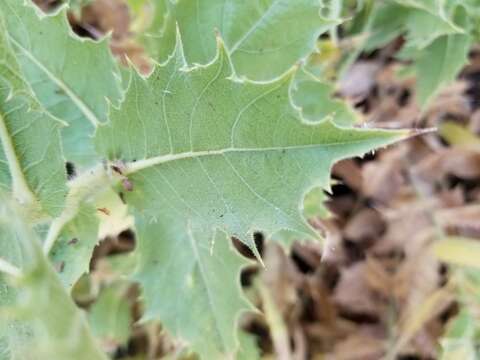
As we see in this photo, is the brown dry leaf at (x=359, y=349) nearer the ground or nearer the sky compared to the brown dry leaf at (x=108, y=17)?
nearer the ground

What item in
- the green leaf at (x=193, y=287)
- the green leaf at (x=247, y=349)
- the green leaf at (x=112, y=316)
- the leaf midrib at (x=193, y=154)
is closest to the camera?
the leaf midrib at (x=193, y=154)

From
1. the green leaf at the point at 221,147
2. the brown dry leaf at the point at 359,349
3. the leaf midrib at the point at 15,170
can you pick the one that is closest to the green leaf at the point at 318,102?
the green leaf at the point at 221,147

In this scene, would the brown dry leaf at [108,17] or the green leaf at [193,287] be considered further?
the brown dry leaf at [108,17]

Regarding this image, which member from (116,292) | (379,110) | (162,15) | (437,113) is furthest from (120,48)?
(437,113)

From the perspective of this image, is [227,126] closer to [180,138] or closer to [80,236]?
[180,138]

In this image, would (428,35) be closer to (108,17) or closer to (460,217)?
(460,217)

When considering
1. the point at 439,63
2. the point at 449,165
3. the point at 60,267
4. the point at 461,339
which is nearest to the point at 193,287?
the point at 60,267

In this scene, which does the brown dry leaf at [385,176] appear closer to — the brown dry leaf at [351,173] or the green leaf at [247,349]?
the brown dry leaf at [351,173]
